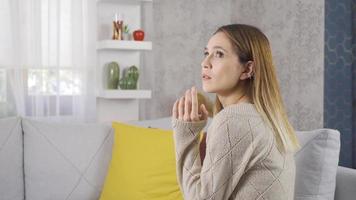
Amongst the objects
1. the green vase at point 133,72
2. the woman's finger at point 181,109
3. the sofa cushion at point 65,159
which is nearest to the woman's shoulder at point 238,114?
the woman's finger at point 181,109

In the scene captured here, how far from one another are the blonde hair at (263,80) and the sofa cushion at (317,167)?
2.19ft

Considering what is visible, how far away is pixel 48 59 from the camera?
3410 millimetres

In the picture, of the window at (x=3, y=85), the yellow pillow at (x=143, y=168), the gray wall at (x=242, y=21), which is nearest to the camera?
the yellow pillow at (x=143, y=168)

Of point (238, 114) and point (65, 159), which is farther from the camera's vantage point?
point (65, 159)

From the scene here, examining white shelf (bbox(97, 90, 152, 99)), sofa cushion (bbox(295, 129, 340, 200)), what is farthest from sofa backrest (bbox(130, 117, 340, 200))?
white shelf (bbox(97, 90, 152, 99))

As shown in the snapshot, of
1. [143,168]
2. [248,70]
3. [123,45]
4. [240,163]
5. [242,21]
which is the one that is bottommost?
[143,168]

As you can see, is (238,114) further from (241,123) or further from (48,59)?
(48,59)

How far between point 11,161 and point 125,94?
1100mm

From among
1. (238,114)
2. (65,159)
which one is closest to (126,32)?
(65,159)

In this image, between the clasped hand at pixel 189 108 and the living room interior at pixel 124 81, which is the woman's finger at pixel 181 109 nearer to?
the clasped hand at pixel 189 108

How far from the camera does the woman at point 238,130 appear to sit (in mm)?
1224

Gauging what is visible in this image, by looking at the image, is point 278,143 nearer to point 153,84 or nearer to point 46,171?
point 46,171

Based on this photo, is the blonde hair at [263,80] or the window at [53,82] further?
the window at [53,82]

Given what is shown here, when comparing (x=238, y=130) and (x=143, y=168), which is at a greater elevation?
(x=238, y=130)
